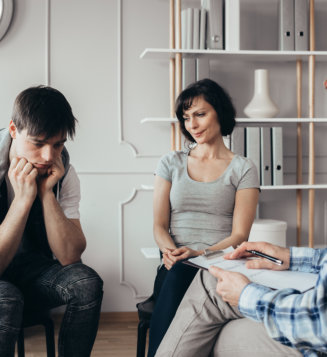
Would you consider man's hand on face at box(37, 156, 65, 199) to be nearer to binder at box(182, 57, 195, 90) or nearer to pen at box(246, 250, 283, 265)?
pen at box(246, 250, 283, 265)

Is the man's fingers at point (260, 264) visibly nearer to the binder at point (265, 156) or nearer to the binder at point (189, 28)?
the binder at point (265, 156)

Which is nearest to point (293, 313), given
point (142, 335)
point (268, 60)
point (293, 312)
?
point (293, 312)

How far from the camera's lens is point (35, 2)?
2.83 metres

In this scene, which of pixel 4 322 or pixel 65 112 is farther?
pixel 65 112

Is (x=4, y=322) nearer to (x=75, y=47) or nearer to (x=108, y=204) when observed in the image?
(x=108, y=204)

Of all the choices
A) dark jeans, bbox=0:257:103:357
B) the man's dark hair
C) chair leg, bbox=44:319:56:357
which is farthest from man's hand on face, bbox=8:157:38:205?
chair leg, bbox=44:319:56:357

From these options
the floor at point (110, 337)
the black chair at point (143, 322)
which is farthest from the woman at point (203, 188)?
the floor at point (110, 337)

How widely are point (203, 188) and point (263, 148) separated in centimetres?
90

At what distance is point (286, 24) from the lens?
2.77 m

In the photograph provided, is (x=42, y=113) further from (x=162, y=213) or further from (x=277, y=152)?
(x=277, y=152)

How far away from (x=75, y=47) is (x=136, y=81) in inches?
15.9

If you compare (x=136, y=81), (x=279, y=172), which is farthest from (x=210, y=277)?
(x=136, y=81)

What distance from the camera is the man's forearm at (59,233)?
167 cm

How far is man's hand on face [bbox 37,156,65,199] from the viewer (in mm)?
1714
